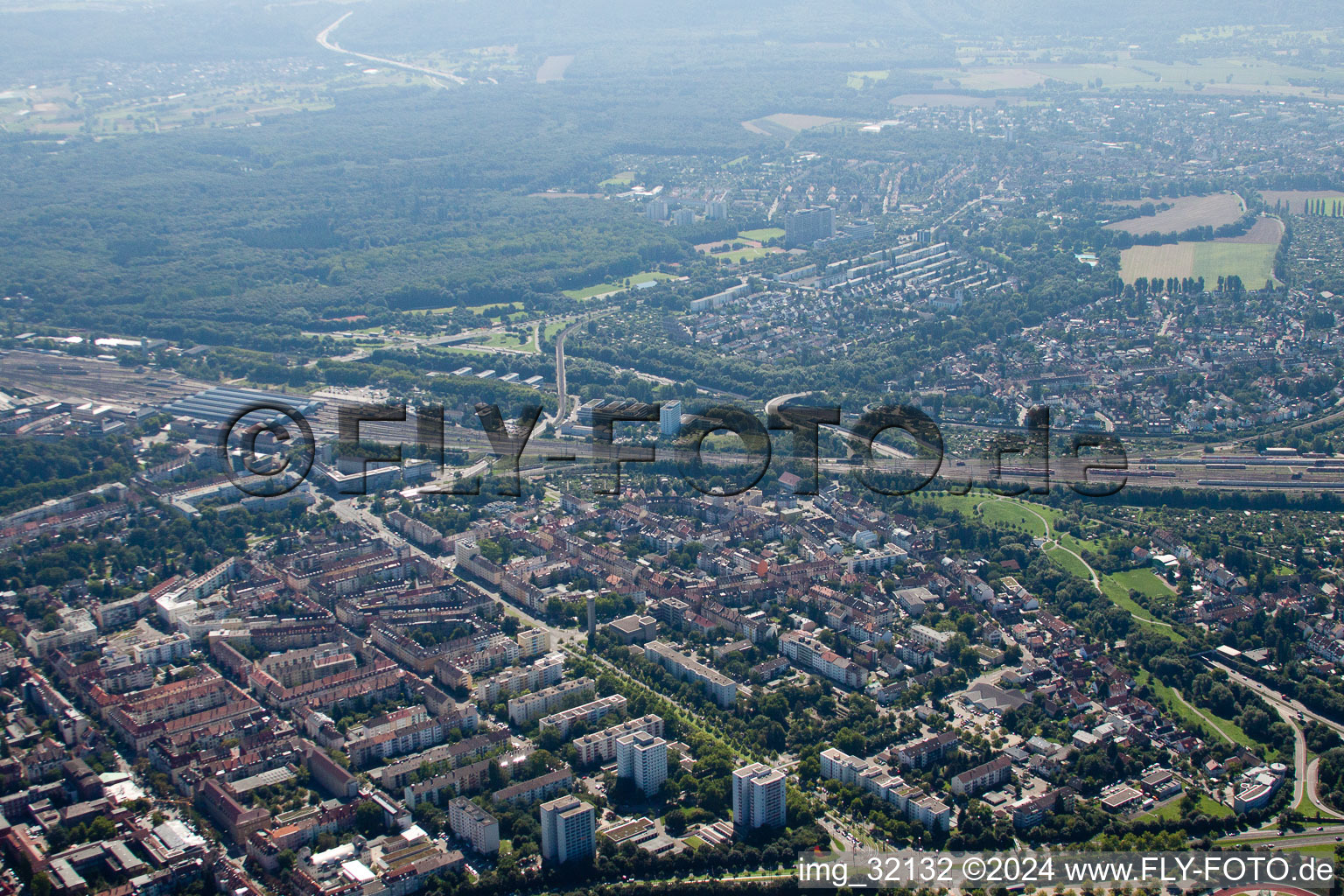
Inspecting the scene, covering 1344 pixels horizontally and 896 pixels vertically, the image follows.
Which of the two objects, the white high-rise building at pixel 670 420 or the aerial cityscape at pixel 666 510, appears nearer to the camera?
the aerial cityscape at pixel 666 510

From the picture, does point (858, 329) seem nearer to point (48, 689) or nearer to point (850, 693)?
point (850, 693)

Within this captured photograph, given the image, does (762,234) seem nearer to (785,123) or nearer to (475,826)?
(785,123)

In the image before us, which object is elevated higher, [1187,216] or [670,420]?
[1187,216]

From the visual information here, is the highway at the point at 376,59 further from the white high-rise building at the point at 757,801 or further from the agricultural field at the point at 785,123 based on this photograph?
the white high-rise building at the point at 757,801

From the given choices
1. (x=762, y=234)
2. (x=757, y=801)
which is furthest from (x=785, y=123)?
(x=757, y=801)

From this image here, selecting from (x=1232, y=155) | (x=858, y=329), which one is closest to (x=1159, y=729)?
(x=858, y=329)

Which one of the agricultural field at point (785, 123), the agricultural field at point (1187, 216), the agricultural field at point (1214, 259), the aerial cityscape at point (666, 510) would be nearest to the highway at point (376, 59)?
the aerial cityscape at point (666, 510)

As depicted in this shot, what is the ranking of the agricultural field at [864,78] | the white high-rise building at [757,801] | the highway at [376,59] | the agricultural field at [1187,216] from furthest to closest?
the highway at [376,59], the agricultural field at [864,78], the agricultural field at [1187,216], the white high-rise building at [757,801]
